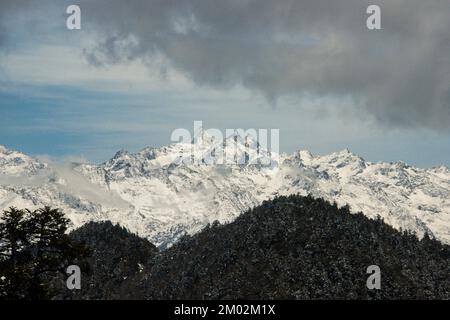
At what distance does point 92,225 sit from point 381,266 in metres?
79.2

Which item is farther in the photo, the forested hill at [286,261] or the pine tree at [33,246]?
the forested hill at [286,261]

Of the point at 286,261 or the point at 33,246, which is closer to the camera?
the point at 33,246

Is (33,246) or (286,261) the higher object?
(33,246)

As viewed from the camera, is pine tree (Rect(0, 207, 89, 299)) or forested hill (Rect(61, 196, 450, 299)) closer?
pine tree (Rect(0, 207, 89, 299))

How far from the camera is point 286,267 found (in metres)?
141

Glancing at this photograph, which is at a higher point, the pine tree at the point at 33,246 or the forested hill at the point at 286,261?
the pine tree at the point at 33,246

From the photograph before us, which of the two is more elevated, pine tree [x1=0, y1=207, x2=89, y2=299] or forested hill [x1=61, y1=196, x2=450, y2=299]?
pine tree [x1=0, y1=207, x2=89, y2=299]
